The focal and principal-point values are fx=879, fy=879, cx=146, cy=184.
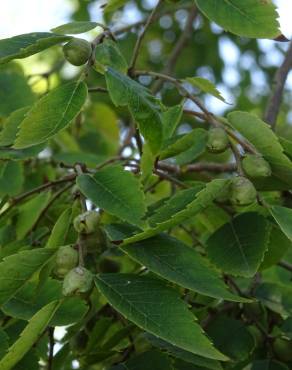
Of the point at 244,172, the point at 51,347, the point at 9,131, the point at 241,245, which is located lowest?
the point at 51,347

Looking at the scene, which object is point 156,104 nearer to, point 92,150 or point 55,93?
point 55,93

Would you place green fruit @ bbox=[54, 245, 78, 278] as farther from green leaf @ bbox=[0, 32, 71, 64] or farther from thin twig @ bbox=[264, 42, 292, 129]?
thin twig @ bbox=[264, 42, 292, 129]

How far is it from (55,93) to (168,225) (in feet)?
0.82

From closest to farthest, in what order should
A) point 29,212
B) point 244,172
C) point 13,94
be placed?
point 244,172 < point 29,212 < point 13,94

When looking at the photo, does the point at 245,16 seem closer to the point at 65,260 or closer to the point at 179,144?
the point at 179,144

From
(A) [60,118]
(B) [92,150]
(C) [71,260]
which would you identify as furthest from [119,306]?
(B) [92,150]

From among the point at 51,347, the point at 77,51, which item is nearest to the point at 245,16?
the point at 77,51

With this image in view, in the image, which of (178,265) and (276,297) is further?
(276,297)

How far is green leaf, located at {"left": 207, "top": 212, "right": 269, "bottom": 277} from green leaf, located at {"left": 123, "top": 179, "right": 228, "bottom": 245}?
137 millimetres

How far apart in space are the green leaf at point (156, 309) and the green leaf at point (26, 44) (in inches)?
12.9

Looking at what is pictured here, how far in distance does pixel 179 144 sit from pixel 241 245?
7.3 inches

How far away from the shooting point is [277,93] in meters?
2.11

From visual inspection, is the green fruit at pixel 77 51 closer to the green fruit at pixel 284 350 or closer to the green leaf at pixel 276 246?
the green leaf at pixel 276 246

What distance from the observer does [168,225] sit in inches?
46.0
